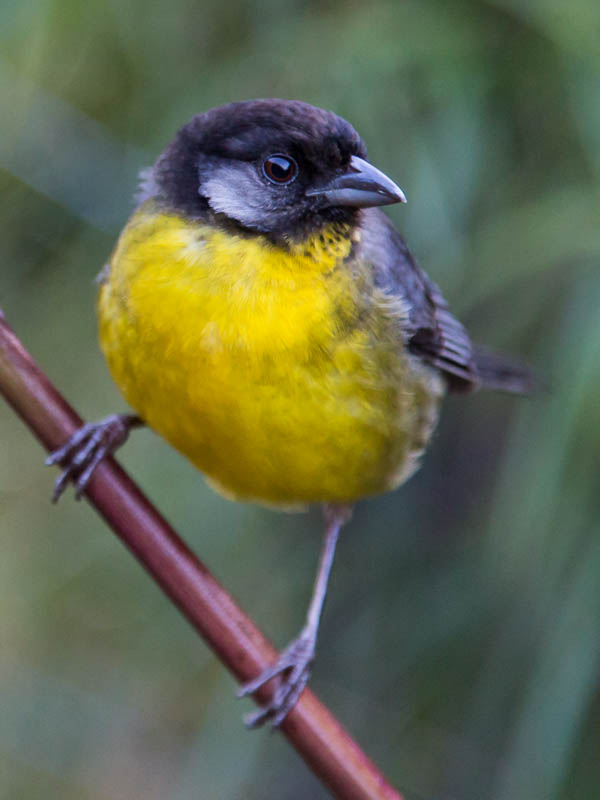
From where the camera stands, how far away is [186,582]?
1807 mm

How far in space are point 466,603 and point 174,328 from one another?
146 cm

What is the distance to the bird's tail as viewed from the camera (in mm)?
2963

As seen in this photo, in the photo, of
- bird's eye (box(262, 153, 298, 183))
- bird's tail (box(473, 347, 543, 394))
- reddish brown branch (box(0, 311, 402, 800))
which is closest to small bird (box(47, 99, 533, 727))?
bird's eye (box(262, 153, 298, 183))

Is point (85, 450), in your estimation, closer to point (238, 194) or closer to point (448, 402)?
point (238, 194)

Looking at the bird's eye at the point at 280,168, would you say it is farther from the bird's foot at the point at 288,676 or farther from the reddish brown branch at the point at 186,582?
the bird's foot at the point at 288,676

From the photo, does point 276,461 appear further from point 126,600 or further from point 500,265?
point 126,600

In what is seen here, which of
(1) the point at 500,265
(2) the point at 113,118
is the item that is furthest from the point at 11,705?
(1) the point at 500,265

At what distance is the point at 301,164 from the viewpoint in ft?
7.35

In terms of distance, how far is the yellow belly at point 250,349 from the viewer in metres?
2.15

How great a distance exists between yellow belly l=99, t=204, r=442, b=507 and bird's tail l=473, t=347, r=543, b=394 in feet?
2.08

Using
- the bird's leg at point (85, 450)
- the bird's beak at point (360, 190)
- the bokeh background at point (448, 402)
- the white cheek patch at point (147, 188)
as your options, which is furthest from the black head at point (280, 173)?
the bokeh background at point (448, 402)

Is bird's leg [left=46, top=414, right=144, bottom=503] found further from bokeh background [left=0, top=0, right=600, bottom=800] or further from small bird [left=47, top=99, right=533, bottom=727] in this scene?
bokeh background [left=0, top=0, right=600, bottom=800]

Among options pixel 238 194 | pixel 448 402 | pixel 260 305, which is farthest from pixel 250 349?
pixel 448 402

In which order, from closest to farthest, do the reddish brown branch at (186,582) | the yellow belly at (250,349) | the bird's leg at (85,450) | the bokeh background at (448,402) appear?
the reddish brown branch at (186,582) < the yellow belly at (250,349) < the bird's leg at (85,450) < the bokeh background at (448,402)
